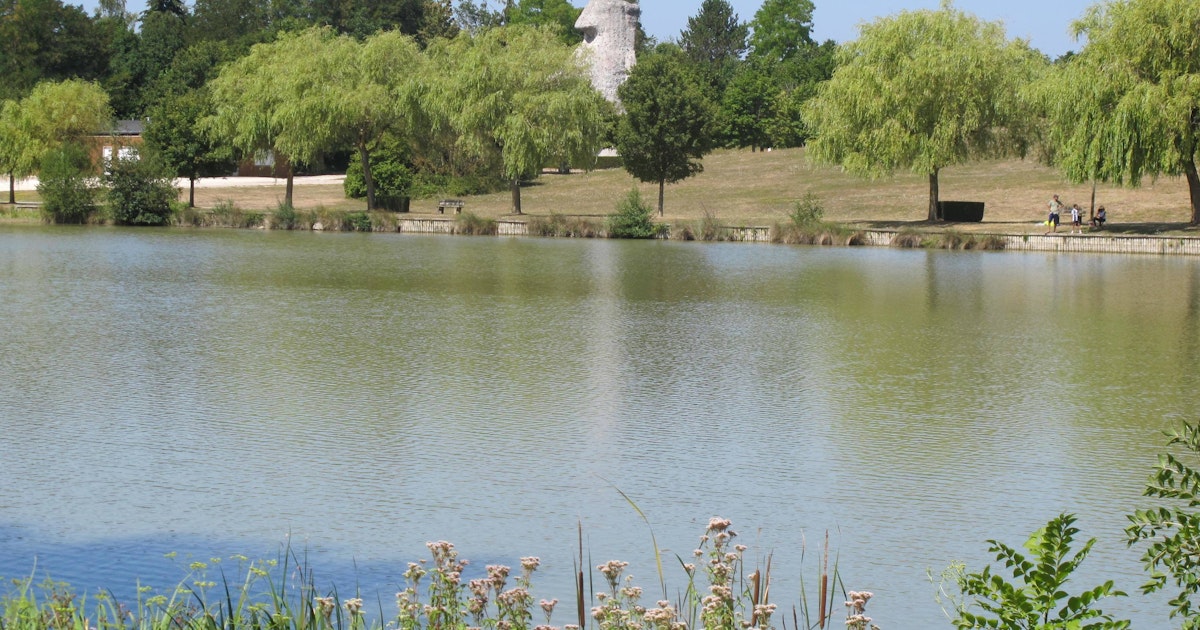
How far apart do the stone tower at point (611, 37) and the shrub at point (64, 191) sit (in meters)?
39.1

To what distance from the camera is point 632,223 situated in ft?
135

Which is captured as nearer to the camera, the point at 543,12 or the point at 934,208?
the point at 934,208

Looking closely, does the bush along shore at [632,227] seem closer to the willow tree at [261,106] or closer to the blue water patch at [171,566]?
the willow tree at [261,106]

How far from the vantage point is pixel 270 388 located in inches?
482

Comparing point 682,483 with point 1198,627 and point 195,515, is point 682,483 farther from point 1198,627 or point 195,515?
point 1198,627

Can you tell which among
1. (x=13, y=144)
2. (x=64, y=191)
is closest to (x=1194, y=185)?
(x=64, y=191)

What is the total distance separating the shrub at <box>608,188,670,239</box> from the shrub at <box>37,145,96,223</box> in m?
16.9

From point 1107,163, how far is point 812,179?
24.1m

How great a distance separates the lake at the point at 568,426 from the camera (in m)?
7.32

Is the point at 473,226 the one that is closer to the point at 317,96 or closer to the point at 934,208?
the point at 317,96

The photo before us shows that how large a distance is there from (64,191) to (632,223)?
1816 cm

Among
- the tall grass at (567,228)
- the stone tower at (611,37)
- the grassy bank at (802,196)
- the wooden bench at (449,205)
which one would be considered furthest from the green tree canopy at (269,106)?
the stone tower at (611,37)

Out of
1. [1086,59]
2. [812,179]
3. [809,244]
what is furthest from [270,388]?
[812,179]

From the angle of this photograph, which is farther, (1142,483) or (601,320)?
(601,320)
